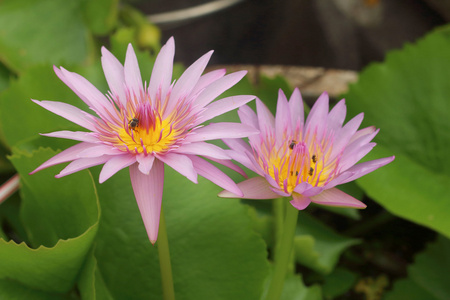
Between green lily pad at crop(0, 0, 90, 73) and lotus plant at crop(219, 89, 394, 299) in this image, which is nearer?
lotus plant at crop(219, 89, 394, 299)

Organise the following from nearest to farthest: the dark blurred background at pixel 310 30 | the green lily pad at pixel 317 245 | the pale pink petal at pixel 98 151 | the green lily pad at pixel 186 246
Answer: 1. the pale pink petal at pixel 98 151
2. the green lily pad at pixel 186 246
3. the green lily pad at pixel 317 245
4. the dark blurred background at pixel 310 30

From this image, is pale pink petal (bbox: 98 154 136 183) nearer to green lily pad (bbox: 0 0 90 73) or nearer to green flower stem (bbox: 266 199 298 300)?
green flower stem (bbox: 266 199 298 300)

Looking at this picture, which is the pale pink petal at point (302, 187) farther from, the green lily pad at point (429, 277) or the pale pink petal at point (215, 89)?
the green lily pad at point (429, 277)

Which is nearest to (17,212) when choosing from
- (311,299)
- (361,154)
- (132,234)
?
(132,234)

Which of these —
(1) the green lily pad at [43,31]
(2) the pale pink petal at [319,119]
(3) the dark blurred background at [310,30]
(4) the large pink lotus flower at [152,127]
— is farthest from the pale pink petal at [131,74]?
(3) the dark blurred background at [310,30]

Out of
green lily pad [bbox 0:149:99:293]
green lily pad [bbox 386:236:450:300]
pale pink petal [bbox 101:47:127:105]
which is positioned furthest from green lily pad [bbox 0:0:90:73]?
green lily pad [bbox 386:236:450:300]

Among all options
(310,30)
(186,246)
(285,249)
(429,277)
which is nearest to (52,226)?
(186,246)
